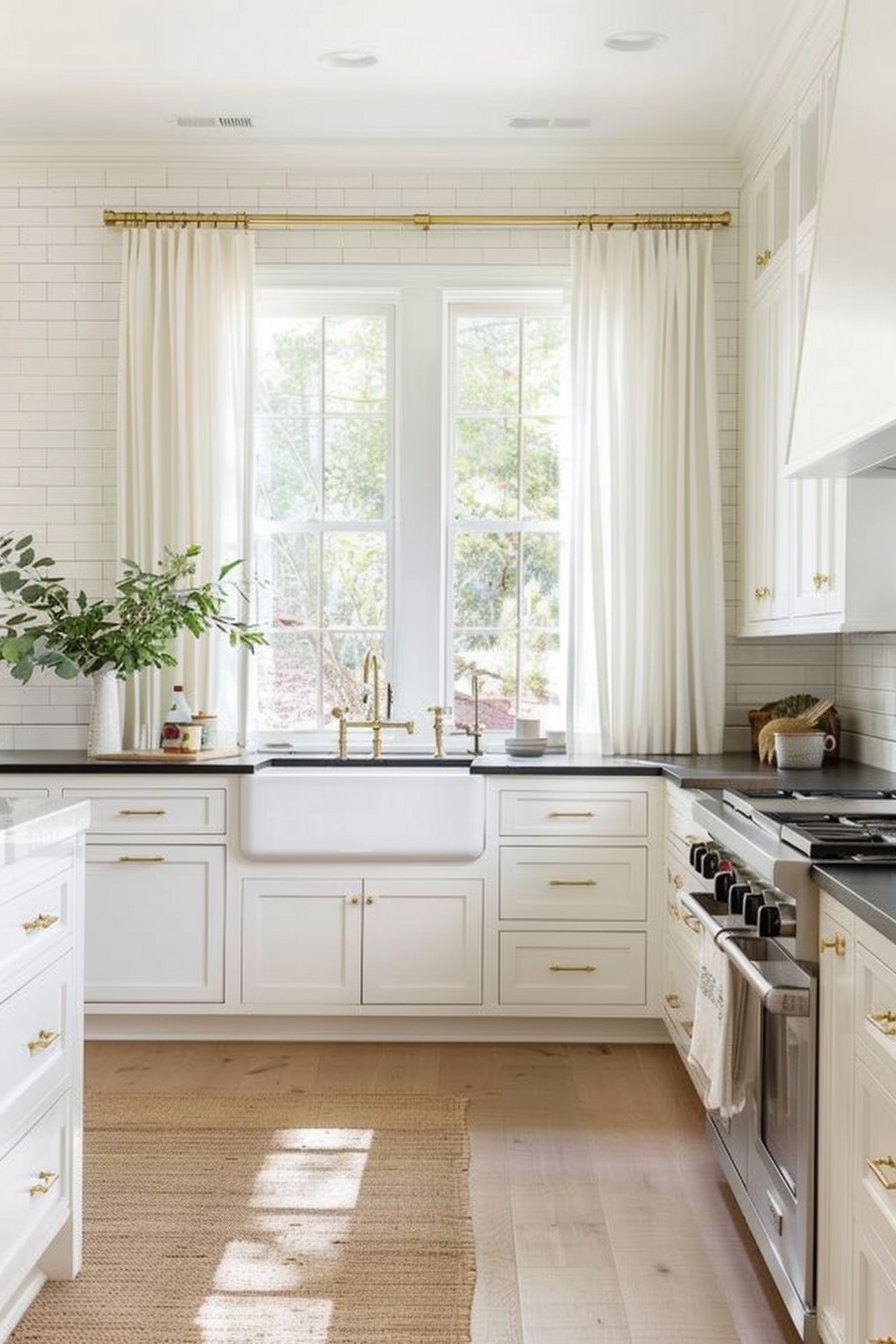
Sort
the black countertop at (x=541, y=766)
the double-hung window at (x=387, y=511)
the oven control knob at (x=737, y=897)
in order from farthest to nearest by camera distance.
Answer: the double-hung window at (x=387, y=511), the black countertop at (x=541, y=766), the oven control knob at (x=737, y=897)

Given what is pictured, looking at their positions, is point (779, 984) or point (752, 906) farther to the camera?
point (752, 906)

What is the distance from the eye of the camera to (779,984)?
92.4 inches

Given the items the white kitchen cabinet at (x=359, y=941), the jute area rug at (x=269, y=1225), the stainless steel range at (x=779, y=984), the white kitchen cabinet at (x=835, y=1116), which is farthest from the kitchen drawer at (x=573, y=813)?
the white kitchen cabinet at (x=835, y=1116)

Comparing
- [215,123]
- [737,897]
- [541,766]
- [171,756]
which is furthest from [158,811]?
[215,123]

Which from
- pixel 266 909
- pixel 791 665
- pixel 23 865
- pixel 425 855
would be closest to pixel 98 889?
pixel 266 909

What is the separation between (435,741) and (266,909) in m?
0.85

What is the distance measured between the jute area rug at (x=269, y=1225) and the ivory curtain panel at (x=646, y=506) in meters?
1.56

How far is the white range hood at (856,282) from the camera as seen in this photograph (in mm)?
2307

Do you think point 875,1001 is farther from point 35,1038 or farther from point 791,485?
point 791,485

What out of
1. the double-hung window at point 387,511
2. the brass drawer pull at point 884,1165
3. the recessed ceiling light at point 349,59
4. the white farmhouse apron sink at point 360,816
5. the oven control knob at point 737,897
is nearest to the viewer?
the brass drawer pull at point 884,1165

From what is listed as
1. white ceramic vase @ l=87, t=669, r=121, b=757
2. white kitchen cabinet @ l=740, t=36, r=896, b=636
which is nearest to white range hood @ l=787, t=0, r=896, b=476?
white kitchen cabinet @ l=740, t=36, r=896, b=636

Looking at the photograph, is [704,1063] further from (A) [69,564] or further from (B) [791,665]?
(A) [69,564]

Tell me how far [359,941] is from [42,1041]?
1.90 metres

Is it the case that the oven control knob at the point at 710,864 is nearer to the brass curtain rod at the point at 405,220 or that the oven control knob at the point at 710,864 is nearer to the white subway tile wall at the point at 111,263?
the white subway tile wall at the point at 111,263
